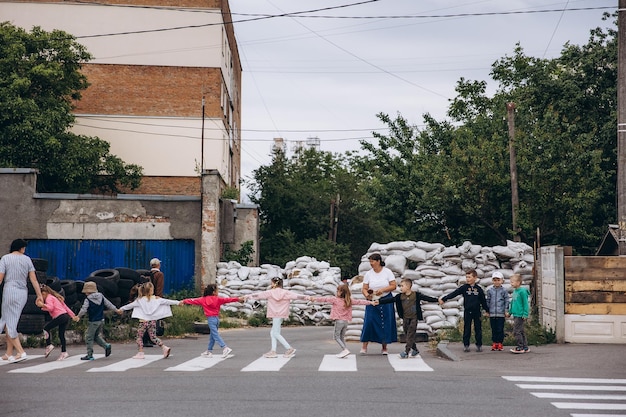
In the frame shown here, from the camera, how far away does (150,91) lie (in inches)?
2028

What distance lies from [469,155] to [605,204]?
538 cm

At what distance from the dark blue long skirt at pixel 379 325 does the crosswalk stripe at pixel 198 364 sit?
2.74m

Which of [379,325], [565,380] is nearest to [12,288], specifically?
[379,325]

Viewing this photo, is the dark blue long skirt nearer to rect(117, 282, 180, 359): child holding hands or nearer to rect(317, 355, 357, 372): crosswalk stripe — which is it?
rect(317, 355, 357, 372): crosswalk stripe

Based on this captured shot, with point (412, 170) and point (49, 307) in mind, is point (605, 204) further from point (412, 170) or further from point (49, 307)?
point (49, 307)

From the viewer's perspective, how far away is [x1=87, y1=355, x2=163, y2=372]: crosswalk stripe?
14.4 meters

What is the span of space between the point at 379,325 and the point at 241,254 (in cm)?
1924

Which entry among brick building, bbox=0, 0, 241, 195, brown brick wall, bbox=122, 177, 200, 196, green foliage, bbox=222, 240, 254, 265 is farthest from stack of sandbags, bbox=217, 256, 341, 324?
brick building, bbox=0, 0, 241, 195

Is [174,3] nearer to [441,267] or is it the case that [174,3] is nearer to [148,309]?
[441,267]

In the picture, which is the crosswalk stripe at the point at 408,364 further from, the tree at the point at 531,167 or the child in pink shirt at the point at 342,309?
the tree at the point at 531,167

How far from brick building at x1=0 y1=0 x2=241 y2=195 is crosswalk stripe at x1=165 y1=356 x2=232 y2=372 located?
34623 mm

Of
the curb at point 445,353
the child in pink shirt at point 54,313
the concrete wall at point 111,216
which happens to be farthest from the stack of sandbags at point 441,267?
the concrete wall at point 111,216

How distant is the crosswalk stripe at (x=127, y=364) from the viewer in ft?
47.1

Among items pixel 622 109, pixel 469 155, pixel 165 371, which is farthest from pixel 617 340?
pixel 469 155
